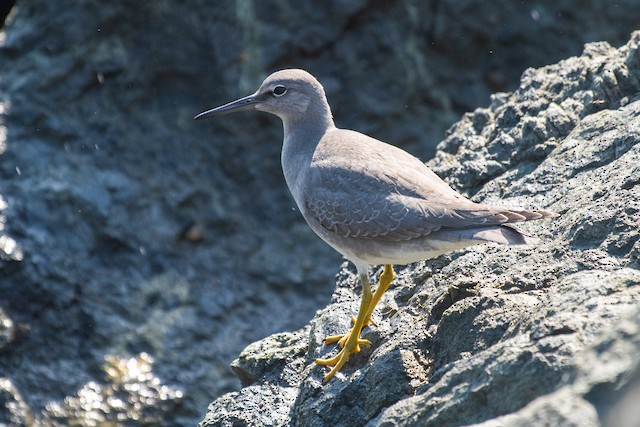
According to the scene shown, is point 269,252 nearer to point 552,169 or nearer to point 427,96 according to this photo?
point 427,96

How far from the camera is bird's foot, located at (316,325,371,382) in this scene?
5.80 metres

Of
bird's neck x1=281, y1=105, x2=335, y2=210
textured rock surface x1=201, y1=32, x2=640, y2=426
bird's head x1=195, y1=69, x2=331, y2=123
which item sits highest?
bird's head x1=195, y1=69, x2=331, y2=123

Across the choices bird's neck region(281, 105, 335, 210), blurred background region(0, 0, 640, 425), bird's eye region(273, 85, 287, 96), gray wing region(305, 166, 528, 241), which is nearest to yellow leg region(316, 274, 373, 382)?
gray wing region(305, 166, 528, 241)

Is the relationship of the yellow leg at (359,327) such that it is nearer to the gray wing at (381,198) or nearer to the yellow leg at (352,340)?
the yellow leg at (352,340)

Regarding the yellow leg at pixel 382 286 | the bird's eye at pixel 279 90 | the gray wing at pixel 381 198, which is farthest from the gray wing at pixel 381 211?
the bird's eye at pixel 279 90

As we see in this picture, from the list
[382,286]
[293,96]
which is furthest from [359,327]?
[293,96]

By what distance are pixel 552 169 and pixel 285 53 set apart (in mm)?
4844

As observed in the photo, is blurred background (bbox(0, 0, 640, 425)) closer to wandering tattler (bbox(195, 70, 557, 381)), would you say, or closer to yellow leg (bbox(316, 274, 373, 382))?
wandering tattler (bbox(195, 70, 557, 381))

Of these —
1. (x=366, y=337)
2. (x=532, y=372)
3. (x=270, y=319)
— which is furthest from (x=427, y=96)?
(x=532, y=372)

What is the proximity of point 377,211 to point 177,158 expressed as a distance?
4290 mm

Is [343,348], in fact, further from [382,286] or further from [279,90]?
[279,90]

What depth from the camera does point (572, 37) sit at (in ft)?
36.2

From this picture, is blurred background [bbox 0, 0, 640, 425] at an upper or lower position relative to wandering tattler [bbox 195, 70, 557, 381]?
upper

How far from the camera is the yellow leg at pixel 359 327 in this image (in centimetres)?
588
